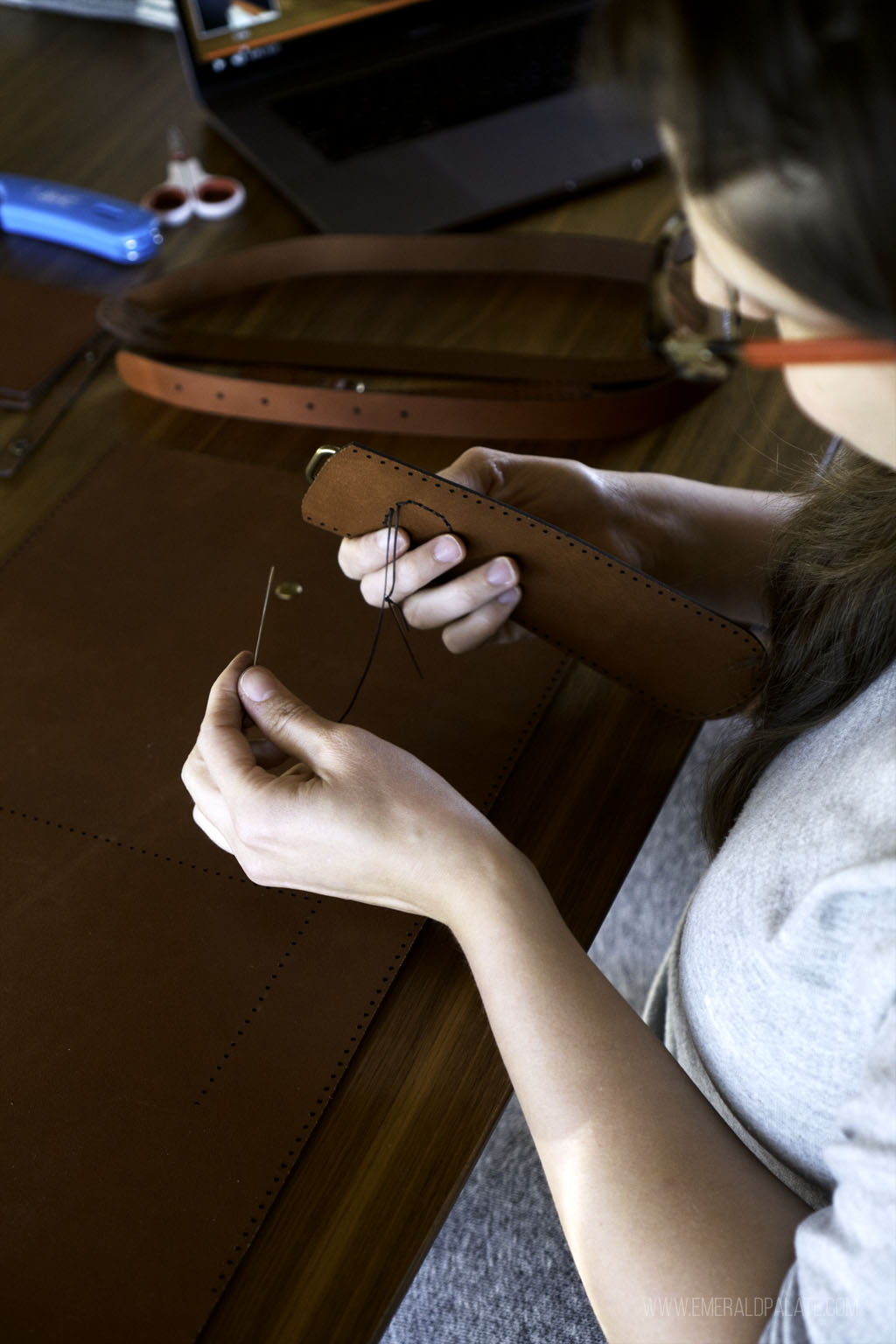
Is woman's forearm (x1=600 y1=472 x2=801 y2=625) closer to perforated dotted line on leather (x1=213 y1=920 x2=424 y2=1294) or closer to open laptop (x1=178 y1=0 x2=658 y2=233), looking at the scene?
perforated dotted line on leather (x1=213 y1=920 x2=424 y2=1294)

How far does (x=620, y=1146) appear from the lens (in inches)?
23.2

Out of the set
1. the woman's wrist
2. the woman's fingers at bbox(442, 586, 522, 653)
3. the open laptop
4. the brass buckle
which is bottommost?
the woman's wrist

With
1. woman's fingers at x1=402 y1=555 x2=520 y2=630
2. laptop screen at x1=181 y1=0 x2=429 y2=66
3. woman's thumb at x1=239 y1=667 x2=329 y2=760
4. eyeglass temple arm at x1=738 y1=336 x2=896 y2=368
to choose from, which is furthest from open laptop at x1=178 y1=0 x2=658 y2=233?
eyeglass temple arm at x1=738 y1=336 x2=896 y2=368

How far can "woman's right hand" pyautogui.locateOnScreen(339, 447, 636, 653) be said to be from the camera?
0.80 metres

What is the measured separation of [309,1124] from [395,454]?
0.58m

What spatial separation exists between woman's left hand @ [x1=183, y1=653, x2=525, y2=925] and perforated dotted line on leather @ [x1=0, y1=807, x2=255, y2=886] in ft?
0.10

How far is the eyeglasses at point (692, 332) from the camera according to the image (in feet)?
1.59

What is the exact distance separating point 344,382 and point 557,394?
197 millimetres

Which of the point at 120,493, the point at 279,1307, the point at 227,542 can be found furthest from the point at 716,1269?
the point at 120,493

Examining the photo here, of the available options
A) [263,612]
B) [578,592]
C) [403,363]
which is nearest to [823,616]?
[578,592]

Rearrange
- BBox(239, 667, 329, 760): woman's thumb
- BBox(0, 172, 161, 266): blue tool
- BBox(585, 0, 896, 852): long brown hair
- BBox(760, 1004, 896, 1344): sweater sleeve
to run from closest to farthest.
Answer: BBox(585, 0, 896, 852): long brown hair → BBox(760, 1004, 896, 1344): sweater sleeve → BBox(239, 667, 329, 760): woman's thumb → BBox(0, 172, 161, 266): blue tool

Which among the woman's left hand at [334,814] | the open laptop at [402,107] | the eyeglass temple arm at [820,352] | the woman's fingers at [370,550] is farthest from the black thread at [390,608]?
the open laptop at [402,107]

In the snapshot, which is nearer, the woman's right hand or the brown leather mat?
the brown leather mat

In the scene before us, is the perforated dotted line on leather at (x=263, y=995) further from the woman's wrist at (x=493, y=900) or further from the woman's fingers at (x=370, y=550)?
the woman's fingers at (x=370, y=550)
